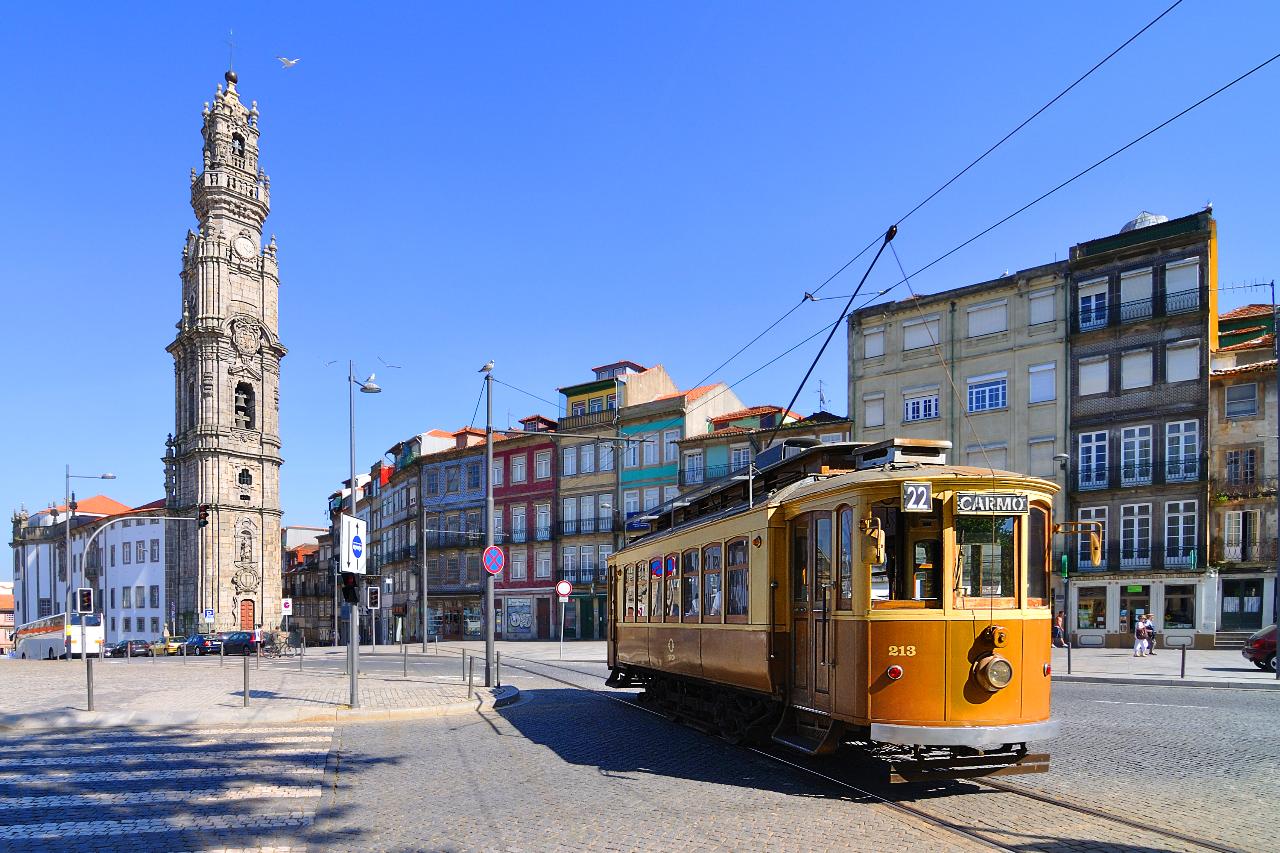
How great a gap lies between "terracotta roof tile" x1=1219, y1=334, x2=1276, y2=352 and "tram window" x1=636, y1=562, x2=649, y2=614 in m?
29.9

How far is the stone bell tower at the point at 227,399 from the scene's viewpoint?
6681 cm

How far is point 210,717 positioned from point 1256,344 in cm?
3655

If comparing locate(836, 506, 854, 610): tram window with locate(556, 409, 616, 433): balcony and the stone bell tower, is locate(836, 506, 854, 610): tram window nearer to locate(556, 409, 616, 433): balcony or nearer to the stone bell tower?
locate(556, 409, 616, 433): balcony

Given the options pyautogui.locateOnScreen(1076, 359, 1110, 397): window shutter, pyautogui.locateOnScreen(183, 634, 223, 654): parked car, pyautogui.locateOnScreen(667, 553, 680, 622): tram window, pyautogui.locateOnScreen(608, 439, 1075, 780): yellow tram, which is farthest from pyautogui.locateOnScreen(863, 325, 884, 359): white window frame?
pyautogui.locateOnScreen(183, 634, 223, 654): parked car

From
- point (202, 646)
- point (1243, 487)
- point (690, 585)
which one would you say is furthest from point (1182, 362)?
point (202, 646)

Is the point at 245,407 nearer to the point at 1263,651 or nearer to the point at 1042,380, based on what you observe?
the point at 1042,380

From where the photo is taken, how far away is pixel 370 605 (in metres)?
27.1

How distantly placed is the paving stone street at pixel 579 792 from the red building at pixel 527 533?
41.5 meters

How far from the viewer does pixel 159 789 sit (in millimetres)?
10031

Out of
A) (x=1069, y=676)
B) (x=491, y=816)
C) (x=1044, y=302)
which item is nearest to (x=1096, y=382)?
(x=1044, y=302)

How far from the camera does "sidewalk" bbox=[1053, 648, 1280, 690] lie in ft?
70.1

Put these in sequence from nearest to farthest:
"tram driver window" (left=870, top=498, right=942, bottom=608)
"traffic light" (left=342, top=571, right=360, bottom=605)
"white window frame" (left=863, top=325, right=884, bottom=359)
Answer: "tram driver window" (left=870, top=498, right=942, bottom=608) < "traffic light" (left=342, top=571, right=360, bottom=605) < "white window frame" (left=863, top=325, right=884, bottom=359)

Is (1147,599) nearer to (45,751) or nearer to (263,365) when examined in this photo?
(45,751)

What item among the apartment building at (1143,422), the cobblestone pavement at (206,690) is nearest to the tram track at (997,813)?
the cobblestone pavement at (206,690)
